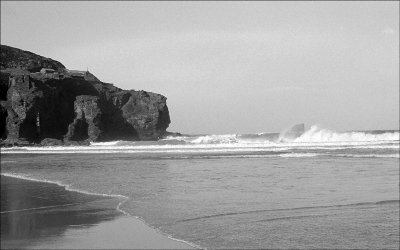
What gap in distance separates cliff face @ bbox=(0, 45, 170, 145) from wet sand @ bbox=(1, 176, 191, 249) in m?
53.0

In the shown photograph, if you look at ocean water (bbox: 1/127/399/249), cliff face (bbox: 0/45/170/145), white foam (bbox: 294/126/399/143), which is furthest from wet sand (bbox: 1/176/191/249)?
cliff face (bbox: 0/45/170/145)

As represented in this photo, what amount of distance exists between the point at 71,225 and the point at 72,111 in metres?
64.8

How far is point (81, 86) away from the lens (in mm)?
77438

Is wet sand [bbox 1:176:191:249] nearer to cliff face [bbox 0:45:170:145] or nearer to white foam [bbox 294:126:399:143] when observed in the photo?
white foam [bbox 294:126:399:143]

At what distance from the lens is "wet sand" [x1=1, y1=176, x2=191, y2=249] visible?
665cm

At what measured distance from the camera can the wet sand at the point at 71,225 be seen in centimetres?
665

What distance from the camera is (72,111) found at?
69.9m

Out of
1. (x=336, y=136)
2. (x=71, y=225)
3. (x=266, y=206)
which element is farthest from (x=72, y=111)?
(x=71, y=225)

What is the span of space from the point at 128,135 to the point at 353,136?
37.2m

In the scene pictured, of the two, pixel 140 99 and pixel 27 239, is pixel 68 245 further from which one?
pixel 140 99

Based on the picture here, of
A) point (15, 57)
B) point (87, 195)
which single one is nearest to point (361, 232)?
point (87, 195)

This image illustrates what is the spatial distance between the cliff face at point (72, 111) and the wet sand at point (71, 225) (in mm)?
53029

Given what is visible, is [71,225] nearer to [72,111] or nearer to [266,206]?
[266,206]

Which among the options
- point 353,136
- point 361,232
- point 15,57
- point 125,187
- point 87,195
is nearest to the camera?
point 361,232
